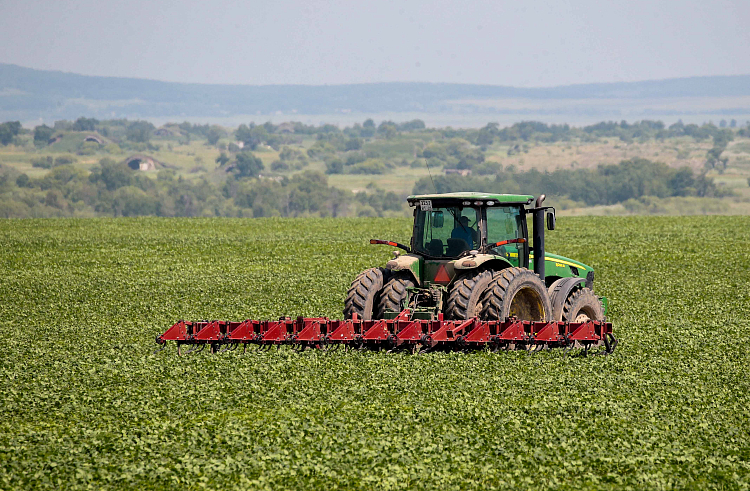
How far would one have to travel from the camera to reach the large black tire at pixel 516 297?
13.7 meters

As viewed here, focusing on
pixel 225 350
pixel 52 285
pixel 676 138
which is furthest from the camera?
pixel 676 138

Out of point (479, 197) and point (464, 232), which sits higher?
point (479, 197)

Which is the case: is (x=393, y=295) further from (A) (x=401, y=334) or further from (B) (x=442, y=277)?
(A) (x=401, y=334)

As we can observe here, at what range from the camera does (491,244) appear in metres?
14.6

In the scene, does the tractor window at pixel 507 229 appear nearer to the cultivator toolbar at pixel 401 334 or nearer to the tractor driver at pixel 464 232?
the tractor driver at pixel 464 232

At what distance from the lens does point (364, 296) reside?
14.3 meters

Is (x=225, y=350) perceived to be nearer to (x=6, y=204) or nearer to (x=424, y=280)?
(x=424, y=280)

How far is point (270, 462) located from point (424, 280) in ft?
19.5

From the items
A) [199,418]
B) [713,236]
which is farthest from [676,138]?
[199,418]

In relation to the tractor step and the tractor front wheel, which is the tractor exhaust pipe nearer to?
the tractor step

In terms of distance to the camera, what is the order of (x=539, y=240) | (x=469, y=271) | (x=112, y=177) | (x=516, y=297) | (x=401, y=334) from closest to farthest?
(x=401, y=334), (x=469, y=271), (x=516, y=297), (x=539, y=240), (x=112, y=177)

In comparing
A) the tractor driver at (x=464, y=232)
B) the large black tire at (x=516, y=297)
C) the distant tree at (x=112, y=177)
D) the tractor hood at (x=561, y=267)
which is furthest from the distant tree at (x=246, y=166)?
the large black tire at (x=516, y=297)

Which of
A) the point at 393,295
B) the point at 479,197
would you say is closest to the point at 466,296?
the point at 393,295

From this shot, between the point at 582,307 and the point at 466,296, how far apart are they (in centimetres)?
275
